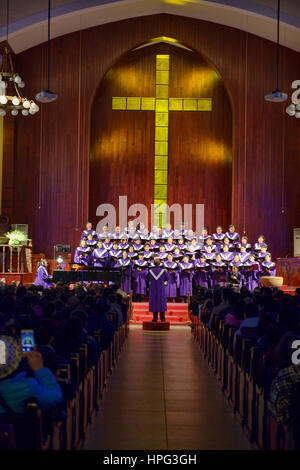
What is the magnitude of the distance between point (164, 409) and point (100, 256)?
362 inches

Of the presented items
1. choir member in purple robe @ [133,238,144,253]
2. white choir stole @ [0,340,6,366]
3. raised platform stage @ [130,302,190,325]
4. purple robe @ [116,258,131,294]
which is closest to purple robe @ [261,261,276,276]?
raised platform stage @ [130,302,190,325]

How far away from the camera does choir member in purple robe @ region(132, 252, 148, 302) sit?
Answer: 1414cm

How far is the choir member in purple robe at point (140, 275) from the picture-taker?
1414 centimetres

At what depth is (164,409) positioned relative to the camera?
5504 mm

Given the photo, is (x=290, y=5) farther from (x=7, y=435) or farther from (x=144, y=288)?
(x=7, y=435)

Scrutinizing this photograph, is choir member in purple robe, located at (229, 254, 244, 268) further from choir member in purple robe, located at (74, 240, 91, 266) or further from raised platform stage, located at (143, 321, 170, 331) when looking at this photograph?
choir member in purple robe, located at (74, 240, 91, 266)

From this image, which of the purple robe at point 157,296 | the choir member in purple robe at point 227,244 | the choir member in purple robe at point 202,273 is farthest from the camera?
the choir member in purple robe at point 227,244

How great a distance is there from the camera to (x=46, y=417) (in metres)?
3.44

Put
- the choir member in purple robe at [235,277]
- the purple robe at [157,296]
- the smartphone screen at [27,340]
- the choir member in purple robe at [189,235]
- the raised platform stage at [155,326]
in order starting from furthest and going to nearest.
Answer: the choir member in purple robe at [189,235] < the choir member in purple robe at [235,277] < the purple robe at [157,296] < the raised platform stage at [155,326] < the smartphone screen at [27,340]

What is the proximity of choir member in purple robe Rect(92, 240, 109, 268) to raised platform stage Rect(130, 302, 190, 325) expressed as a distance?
1.51 m

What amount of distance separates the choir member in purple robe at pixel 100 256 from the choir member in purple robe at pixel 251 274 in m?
3.66

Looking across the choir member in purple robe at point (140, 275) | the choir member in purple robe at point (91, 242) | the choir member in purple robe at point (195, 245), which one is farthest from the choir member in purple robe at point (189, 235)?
the choir member in purple robe at point (91, 242)

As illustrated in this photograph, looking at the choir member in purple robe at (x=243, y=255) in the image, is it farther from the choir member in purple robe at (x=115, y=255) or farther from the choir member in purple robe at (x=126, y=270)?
the choir member in purple robe at (x=115, y=255)

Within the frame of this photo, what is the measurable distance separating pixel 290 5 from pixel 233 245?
7.20 metres
